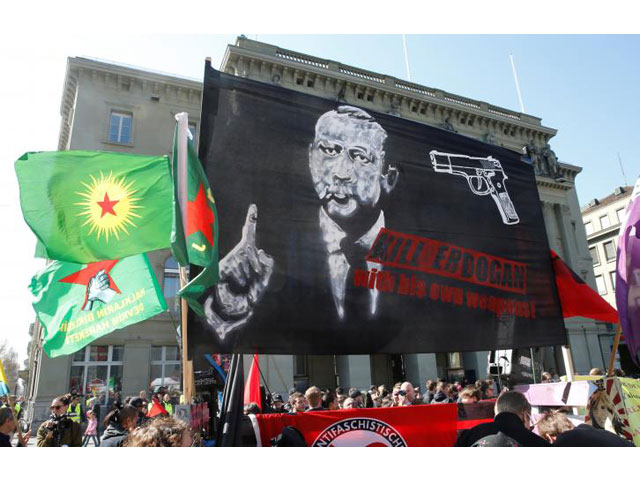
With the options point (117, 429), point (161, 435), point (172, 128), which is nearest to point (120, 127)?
point (172, 128)

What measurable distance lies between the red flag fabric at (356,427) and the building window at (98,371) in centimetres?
1970

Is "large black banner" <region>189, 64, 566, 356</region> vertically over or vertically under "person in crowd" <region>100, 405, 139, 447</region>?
over

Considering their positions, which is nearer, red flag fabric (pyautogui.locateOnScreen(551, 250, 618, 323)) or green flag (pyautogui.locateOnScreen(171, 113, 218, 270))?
green flag (pyautogui.locateOnScreen(171, 113, 218, 270))

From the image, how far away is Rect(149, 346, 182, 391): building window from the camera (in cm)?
2195

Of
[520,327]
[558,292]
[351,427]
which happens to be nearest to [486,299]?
[520,327]

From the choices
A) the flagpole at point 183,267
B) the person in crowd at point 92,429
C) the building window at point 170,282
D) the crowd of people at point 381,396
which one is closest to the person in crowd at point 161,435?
the flagpole at point 183,267

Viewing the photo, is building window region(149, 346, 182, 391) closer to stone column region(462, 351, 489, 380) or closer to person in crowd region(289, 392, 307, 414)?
person in crowd region(289, 392, 307, 414)

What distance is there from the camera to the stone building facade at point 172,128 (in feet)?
70.4

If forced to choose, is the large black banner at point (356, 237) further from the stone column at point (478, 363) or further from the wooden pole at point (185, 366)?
the stone column at point (478, 363)

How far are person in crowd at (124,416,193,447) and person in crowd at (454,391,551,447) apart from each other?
8.09 feet

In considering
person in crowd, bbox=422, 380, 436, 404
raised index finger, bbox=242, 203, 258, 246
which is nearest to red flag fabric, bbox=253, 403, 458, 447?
raised index finger, bbox=242, 203, 258, 246

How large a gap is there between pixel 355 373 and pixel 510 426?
69.0ft

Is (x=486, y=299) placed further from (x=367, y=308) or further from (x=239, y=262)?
(x=239, y=262)

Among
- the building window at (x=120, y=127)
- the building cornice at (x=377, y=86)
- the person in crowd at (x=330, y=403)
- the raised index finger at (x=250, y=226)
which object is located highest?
the building cornice at (x=377, y=86)
